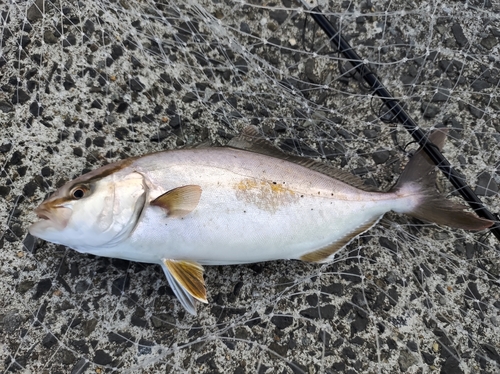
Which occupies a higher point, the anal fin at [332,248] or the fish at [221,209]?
the fish at [221,209]

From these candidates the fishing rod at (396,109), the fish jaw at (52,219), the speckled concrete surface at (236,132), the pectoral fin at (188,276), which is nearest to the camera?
the fish jaw at (52,219)

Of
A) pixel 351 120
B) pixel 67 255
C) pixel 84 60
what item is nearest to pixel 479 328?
pixel 351 120

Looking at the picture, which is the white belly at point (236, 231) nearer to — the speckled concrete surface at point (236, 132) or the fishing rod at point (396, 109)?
the speckled concrete surface at point (236, 132)

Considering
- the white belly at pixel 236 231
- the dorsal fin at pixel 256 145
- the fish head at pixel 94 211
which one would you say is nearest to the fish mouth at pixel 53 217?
the fish head at pixel 94 211

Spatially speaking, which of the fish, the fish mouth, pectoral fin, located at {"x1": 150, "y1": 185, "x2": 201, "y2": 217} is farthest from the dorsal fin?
the fish mouth

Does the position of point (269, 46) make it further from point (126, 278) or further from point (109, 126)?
point (126, 278)

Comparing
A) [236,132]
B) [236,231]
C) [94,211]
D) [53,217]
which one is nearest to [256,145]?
[236,132]

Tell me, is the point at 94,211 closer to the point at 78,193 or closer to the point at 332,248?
the point at 78,193

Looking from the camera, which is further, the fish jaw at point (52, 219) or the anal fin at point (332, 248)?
the anal fin at point (332, 248)

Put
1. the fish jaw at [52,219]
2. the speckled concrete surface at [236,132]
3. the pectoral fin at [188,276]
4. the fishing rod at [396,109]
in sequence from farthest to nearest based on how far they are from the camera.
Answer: the fishing rod at [396,109], the speckled concrete surface at [236,132], the pectoral fin at [188,276], the fish jaw at [52,219]
